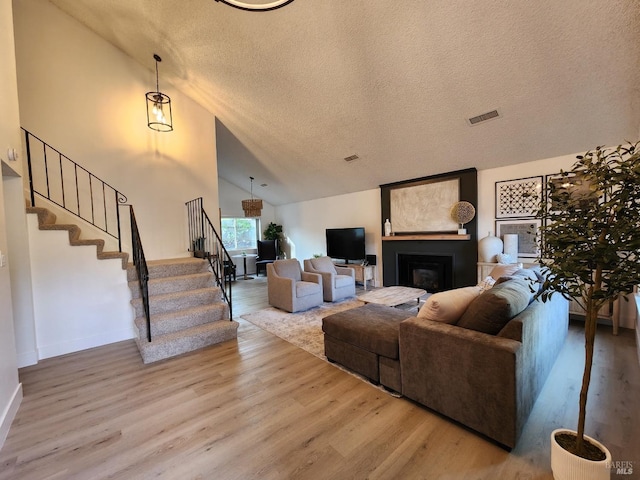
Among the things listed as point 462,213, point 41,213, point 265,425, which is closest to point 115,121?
point 41,213

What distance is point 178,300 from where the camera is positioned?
11.4ft

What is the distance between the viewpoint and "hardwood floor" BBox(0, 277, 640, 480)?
1599 mm

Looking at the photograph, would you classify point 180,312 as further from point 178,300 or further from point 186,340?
point 186,340

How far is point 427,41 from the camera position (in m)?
2.84

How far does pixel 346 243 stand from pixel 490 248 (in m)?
3.20

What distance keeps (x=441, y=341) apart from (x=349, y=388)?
962 mm

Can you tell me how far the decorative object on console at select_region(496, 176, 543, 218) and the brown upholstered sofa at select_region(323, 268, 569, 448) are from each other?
2474 millimetres

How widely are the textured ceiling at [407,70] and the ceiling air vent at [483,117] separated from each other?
0.25 feet

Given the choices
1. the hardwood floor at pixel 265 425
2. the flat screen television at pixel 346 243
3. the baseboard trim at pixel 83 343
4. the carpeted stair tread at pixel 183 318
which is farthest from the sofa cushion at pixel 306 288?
the baseboard trim at pixel 83 343

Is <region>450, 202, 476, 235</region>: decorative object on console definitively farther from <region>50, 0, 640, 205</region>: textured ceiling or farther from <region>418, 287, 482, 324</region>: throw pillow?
<region>418, 287, 482, 324</region>: throw pillow

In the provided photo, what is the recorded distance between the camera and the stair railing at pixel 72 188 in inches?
152

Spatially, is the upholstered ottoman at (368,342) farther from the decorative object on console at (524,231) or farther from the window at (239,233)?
the window at (239,233)

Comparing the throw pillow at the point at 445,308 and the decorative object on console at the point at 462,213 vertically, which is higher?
the decorative object on console at the point at 462,213

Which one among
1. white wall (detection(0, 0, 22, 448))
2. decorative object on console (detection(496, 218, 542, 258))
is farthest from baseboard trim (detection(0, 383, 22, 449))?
decorative object on console (detection(496, 218, 542, 258))
